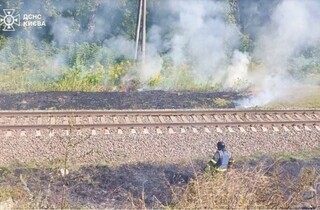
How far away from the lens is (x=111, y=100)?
14.7 m

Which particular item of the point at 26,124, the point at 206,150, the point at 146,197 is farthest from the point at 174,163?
the point at 26,124

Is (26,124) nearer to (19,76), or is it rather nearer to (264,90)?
(19,76)

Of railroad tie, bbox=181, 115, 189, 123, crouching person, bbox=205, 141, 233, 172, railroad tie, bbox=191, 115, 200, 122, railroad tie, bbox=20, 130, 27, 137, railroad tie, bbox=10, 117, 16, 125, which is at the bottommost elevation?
railroad tie, bbox=20, 130, 27, 137

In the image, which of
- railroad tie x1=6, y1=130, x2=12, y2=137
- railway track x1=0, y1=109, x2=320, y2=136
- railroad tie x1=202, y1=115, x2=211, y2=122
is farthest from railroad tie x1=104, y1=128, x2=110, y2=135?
railroad tie x1=202, y1=115, x2=211, y2=122

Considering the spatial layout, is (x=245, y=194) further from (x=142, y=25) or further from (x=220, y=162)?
(x=142, y=25)

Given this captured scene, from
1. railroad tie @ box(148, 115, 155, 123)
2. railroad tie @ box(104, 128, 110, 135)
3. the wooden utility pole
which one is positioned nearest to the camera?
railroad tie @ box(104, 128, 110, 135)

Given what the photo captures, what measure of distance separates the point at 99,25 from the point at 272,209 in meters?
16.9

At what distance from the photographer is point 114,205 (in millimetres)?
8703

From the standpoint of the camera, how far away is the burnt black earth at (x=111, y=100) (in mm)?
13984

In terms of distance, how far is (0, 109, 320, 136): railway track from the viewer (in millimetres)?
11836

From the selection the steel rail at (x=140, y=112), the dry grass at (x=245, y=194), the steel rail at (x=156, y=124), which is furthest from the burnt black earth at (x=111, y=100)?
the dry grass at (x=245, y=194)

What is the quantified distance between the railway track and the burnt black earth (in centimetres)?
113

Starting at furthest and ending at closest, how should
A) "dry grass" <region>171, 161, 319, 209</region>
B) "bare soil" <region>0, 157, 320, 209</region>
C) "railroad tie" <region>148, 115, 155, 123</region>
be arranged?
"railroad tie" <region>148, 115, 155, 123</region>
"bare soil" <region>0, 157, 320, 209</region>
"dry grass" <region>171, 161, 319, 209</region>

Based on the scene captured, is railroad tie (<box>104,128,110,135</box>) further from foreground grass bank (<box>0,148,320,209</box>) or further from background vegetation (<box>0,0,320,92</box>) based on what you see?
background vegetation (<box>0,0,320,92</box>)
